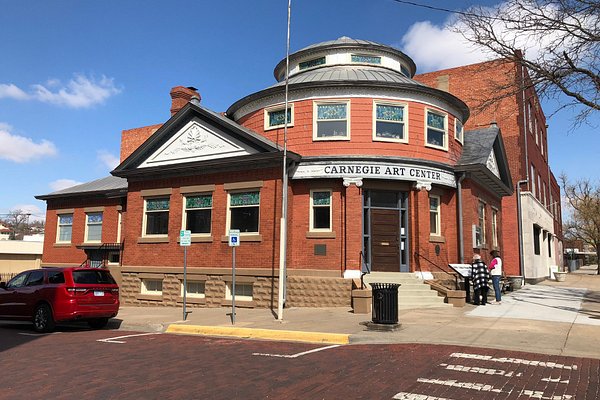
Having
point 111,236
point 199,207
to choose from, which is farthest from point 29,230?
point 199,207

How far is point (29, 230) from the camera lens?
103062 mm

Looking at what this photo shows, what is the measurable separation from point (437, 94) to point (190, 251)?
11336 millimetres

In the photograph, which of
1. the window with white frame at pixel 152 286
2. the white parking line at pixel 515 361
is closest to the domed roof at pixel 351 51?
the window with white frame at pixel 152 286

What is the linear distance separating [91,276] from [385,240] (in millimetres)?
9848

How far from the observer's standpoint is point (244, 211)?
57.4 ft

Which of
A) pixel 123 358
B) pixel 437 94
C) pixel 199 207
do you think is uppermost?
pixel 437 94

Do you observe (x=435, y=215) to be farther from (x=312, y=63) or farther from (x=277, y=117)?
(x=312, y=63)

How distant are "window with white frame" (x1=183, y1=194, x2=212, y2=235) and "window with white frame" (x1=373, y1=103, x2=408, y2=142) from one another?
7052 mm

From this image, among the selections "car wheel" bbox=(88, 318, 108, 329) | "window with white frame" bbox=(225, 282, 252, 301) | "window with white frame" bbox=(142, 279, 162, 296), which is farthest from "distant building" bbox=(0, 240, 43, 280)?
"car wheel" bbox=(88, 318, 108, 329)

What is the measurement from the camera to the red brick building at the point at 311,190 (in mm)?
16656

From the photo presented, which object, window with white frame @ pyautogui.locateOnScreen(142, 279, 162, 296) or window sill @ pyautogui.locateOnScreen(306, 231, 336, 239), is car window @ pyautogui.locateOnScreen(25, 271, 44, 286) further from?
window sill @ pyautogui.locateOnScreen(306, 231, 336, 239)

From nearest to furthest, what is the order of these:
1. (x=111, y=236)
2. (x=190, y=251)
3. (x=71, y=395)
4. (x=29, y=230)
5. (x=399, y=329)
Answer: (x=71, y=395) → (x=399, y=329) → (x=190, y=251) → (x=111, y=236) → (x=29, y=230)

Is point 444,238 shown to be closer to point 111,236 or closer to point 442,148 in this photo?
point 442,148

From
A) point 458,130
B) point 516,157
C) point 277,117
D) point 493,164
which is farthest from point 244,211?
point 516,157
